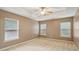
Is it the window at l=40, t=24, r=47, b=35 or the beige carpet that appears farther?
the window at l=40, t=24, r=47, b=35

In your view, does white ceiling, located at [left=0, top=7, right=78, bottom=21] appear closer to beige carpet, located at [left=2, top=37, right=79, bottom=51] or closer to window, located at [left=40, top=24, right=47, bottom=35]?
window, located at [left=40, top=24, right=47, bottom=35]

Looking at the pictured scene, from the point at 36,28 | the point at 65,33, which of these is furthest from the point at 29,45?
the point at 65,33

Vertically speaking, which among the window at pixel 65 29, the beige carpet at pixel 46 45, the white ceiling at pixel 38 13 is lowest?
the beige carpet at pixel 46 45

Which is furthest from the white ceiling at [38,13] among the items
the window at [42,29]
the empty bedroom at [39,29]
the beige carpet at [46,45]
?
the beige carpet at [46,45]

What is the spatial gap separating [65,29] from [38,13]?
2.40 ft

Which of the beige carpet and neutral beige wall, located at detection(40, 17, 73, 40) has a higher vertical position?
neutral beige wall, located at detection(40, 17, 73, 40)

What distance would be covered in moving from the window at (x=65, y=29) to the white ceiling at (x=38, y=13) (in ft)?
0.62

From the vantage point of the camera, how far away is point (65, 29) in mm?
1723

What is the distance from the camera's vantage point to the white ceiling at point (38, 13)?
1.63 metres

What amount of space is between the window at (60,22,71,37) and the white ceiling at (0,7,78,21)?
19 cm

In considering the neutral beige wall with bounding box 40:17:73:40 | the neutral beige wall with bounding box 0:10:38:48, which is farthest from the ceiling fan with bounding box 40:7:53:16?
the neutral beige wall with bounding box 0:10:38:48

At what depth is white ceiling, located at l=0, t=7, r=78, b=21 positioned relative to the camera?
163 cm

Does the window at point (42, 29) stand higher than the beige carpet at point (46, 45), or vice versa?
the window at point (42, 29)

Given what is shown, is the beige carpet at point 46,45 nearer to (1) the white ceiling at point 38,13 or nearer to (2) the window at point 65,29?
(2) the window at point 65,29
